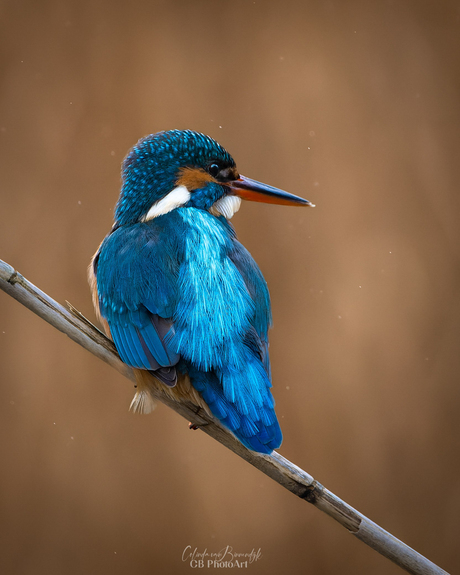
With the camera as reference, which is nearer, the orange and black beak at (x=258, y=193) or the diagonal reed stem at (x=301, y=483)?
the diagonal reed stem at (x=301, y=483)

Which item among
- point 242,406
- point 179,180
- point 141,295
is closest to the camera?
point 242,406

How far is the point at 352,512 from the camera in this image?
3.43 feet

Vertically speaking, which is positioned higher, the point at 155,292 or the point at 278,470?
the point at 155,292

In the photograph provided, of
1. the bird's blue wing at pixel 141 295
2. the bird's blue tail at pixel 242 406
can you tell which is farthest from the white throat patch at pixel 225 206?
the bird's blue tail at pixel 242 406

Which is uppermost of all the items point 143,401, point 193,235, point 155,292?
Result: point 193,235

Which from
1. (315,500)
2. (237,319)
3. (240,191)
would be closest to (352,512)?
(315,500)

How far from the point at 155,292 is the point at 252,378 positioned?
0.25m

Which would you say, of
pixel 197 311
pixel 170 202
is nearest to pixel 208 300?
pixel 197 311

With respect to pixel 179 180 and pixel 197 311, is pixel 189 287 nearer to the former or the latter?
pixel 197 311

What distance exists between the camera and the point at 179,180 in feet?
4.10

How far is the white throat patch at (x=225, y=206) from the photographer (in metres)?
1.30

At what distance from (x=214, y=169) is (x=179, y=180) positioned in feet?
0.28

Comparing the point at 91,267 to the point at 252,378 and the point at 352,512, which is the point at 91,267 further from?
the point at 352,512

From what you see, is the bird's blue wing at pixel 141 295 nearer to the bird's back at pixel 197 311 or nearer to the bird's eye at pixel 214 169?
the bird's back at pixel 197 311
